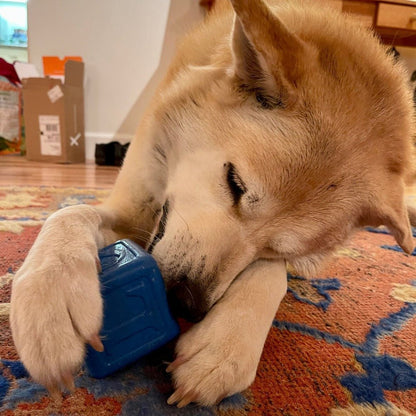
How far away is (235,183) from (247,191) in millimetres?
35

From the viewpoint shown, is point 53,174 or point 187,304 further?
point 53,174

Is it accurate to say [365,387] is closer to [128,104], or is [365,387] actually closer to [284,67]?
[284,67]

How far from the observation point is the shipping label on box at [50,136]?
12.0 ft

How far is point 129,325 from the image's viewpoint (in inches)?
26.1

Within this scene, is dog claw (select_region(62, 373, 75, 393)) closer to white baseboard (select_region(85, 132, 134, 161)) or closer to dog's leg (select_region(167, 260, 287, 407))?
dog's leg (select_region(167, 260, 287, 407))

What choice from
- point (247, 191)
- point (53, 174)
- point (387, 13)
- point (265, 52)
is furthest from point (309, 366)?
point (387, 13)

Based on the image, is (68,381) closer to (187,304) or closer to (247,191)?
(187,304)

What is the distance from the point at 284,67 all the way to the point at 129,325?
0.62m

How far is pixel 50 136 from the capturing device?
3.68m

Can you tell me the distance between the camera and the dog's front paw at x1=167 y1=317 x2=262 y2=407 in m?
0.63

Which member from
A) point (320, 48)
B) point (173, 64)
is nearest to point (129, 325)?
point (320, 48)

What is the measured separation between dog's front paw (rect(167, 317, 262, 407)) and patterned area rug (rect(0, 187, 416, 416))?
24 mm

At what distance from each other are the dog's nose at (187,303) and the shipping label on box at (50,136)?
3324mm

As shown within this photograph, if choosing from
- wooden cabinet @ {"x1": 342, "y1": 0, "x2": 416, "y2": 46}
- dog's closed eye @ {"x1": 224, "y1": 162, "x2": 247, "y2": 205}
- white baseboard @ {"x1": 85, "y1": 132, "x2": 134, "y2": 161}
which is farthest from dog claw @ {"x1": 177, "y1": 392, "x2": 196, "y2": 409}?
white baseboard @ {"x1": 85, "y1": 132, "x2": 134, "y2": 161}
